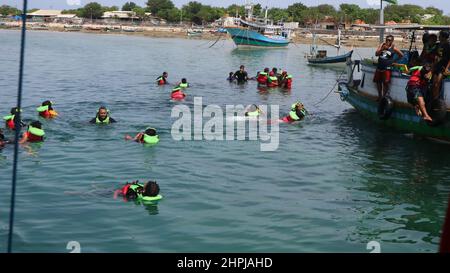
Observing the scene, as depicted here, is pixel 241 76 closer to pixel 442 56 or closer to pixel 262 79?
pixel 262 79

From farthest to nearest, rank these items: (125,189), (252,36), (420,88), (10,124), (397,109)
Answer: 1. (252,36)
2. (397,109)
3. (10,124)
4. (420,88)
5. (125,189)

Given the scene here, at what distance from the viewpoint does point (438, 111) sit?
16297mm

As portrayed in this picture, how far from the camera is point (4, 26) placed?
473 ft

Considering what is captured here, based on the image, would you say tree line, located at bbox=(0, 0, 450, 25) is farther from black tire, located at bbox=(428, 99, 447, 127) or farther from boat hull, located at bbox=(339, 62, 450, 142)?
black tire, located at bbox=(428, 99, 447, 127)

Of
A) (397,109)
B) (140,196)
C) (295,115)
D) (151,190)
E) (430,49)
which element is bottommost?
(140,196)

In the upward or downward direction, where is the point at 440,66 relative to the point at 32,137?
upward

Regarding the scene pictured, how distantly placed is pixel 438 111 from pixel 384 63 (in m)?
3.15

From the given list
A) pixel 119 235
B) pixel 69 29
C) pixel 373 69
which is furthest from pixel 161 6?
pixel 119 235

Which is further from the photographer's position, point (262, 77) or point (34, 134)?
point (262, 77)

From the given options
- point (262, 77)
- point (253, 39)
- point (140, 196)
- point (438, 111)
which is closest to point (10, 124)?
point (140, 196)

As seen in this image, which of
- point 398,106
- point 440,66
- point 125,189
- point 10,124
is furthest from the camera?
point 398,106

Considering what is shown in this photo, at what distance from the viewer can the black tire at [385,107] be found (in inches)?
747

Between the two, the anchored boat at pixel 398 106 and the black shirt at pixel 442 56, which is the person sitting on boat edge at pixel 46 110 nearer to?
the anchored boat at pixel 398 106

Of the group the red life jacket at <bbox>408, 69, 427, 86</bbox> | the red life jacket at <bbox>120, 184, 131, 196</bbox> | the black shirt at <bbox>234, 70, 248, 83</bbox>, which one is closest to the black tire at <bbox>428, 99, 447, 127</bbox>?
the red life jacket at <bbox>408, 69, 427, 86</bbox>
